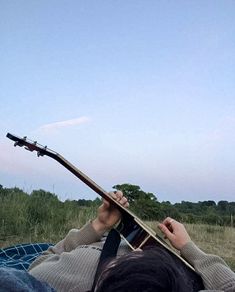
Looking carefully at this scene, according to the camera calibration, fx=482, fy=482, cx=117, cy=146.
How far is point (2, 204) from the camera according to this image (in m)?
A: 5.49

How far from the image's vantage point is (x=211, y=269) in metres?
2.02

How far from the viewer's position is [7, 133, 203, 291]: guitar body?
2.05 meters

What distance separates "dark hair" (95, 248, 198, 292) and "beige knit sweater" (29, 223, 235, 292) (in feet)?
2.72

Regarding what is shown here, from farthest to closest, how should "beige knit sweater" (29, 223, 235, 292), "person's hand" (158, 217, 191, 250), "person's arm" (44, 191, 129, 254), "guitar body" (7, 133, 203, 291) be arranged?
1. "person's arm" (44, 191, 129, 254)
2. "person's hand" (158, 217, 191, 250)
3. "guitar body" (7, 133, 203, 291)
4. "beige knit sweater" (29, 223, 235, 292)

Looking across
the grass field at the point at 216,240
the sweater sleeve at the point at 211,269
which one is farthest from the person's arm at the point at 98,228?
the grass field at the point at 216,240

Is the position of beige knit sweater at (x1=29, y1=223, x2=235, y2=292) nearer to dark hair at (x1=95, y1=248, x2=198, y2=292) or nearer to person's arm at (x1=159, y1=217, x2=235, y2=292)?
person's arm at (x1=159, y1=217, x2=235, y2=292)

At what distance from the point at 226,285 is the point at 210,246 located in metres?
3.50

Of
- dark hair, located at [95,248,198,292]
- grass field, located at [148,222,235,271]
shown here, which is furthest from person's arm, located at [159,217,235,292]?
grass field, located at [148,222,235,271]

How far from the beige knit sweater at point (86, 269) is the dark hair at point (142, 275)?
2.72 ft

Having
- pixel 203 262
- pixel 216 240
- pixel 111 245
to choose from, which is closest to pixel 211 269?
pixel 203 262

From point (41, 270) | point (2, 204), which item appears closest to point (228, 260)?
point (2, 204)

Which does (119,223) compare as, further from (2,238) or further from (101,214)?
(2,238)

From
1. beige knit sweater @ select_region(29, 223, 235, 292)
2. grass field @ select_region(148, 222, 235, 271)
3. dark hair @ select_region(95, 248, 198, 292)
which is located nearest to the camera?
dark hair @ select_region(95, 248, 198, 292)

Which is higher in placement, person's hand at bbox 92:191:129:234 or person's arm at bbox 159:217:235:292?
person's hand at bbox 92:191:129:234
